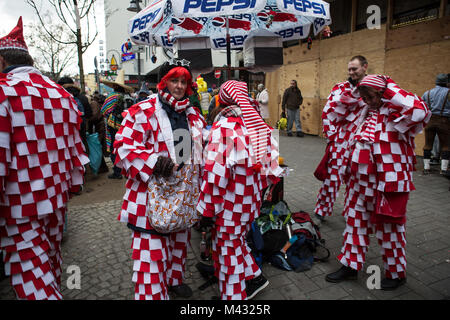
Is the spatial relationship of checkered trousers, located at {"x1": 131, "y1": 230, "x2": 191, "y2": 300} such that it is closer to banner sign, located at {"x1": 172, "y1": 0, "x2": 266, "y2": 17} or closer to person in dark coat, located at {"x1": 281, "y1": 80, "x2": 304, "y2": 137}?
banner sign, located at {"x1": 172, "y1": 0, "x2": 266, "y2": 17}

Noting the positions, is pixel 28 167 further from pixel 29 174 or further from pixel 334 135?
pixel 334 135

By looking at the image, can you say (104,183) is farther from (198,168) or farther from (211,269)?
(198,168)

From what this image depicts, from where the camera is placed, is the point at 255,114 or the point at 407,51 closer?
the point at 255,114

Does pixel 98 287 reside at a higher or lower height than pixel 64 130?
lower

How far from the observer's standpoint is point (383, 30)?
8.27 meters

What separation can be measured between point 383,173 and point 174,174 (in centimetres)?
171

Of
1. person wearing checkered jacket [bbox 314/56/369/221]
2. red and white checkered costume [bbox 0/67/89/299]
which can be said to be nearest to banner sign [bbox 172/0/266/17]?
person wearing checkered jacket [bbox 314/56/369/221]

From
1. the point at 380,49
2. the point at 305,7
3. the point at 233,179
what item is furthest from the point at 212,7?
the point at 380,49

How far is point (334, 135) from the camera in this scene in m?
3.87

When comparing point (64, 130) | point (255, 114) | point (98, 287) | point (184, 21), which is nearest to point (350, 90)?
point (255, 114)

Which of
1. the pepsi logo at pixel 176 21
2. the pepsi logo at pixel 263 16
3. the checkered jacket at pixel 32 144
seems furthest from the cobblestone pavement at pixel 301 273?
the pepsi logo at pixel 263 16

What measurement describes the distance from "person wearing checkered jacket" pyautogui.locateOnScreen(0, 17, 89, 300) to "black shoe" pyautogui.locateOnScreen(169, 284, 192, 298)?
1.00m

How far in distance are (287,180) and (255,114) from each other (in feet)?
12.9

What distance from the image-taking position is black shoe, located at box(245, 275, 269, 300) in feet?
8.80
